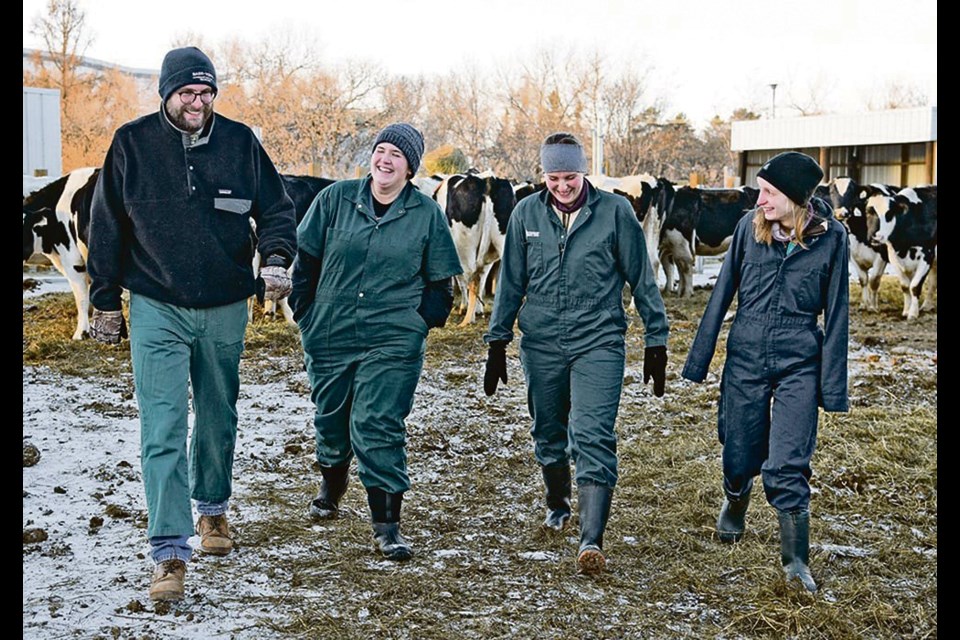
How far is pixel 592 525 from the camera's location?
16.6 ft

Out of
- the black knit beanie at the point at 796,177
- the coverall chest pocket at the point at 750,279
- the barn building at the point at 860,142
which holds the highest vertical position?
the barn building at the point at 860,142

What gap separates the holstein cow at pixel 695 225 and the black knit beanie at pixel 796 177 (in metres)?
12.5

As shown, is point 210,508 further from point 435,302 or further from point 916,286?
point 916,286

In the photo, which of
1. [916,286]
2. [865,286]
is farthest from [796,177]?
[865,286]

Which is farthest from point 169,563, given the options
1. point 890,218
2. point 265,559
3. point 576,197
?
point 890,218

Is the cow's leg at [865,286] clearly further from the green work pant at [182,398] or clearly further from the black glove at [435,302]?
the green work pant at [182,398]

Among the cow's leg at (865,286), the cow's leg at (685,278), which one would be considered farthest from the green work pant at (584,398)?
the cow's leg at (685,278)

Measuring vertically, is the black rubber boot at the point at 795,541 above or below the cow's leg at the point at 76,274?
below

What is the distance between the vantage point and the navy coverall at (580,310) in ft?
17.0

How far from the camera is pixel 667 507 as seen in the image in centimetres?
616

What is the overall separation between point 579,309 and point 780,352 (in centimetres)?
97

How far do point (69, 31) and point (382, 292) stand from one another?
3163 centimetres

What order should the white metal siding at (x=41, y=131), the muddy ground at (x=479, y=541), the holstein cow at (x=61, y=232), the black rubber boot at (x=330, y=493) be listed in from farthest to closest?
the white metal siding at (x=41, y=131) < the holstein cow at (x=61, y=232) < the black rubber boot at (x=330, y=493) < the muddy ground at (x=479, y=541)
